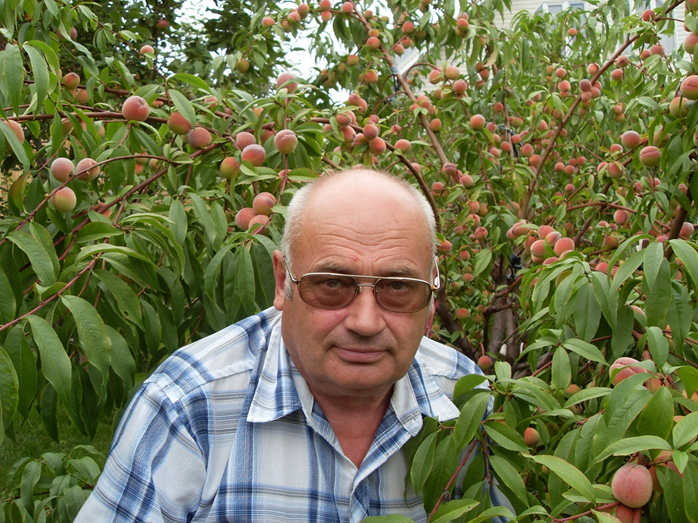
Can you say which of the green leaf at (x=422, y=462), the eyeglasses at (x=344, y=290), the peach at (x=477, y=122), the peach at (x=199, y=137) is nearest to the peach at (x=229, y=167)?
the peach at (x=199, y=137)

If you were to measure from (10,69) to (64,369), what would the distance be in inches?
32.8

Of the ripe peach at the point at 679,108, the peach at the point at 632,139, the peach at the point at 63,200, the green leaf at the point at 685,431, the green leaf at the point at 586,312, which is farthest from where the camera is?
the peach at the point at 632,139

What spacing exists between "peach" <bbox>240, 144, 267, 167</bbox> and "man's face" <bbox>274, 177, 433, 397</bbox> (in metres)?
0.54

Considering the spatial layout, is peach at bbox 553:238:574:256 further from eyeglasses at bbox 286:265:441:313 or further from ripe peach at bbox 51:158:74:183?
ripe peach at bbox 51:158:74:183

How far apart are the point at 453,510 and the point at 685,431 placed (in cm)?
42

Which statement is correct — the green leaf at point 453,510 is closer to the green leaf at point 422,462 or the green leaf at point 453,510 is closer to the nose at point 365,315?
the green leaf at point 422,462

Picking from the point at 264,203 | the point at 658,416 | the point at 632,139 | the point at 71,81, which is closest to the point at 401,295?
the point at 658,416

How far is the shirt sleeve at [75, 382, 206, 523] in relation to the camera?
4.06 ft

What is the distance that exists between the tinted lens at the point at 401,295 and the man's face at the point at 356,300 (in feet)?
0.05

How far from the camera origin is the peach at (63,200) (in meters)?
1.74

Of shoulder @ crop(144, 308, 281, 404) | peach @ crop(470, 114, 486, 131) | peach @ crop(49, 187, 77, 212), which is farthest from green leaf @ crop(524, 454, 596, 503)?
peach @ crop(470, 114, 486, 131)

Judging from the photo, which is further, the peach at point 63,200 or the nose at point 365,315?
the peach at point 63,200

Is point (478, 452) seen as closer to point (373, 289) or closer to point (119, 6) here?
point (373, 289)

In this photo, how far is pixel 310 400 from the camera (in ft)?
4.65
